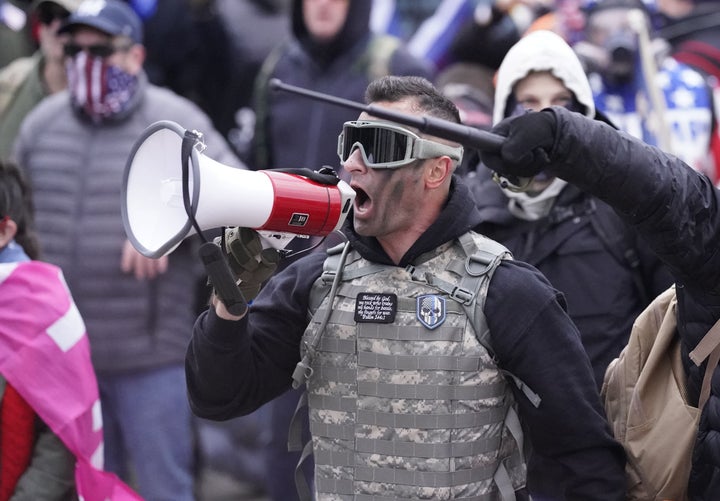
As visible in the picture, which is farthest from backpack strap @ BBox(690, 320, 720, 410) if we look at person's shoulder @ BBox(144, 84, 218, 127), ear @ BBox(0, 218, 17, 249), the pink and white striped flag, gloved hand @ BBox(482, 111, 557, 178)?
person's shoulder @ BBox(144, 84, 218, 127)

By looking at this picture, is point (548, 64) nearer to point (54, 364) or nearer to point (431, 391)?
point (431, 391)

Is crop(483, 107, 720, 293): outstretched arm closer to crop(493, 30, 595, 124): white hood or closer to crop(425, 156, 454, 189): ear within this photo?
crop(425, 156, 454, 189): ear

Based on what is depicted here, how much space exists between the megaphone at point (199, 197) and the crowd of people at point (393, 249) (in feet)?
0.35

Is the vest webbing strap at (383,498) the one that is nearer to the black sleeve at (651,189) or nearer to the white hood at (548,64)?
the black sleeve at (651,189)

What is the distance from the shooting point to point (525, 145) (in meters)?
3.46

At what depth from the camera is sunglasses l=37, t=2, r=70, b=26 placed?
7.71 metres

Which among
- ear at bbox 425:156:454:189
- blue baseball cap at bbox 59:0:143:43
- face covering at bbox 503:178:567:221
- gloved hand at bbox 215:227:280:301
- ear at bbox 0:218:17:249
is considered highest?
blue baseball cap at bbox 59:0:143:43

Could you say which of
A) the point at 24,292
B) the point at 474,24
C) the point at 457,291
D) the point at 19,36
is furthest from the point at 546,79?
the point at 19,36

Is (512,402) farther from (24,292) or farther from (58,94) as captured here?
(58,94)

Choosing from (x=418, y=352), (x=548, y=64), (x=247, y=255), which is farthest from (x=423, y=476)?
(x=548, y=64)

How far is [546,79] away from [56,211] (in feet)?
8.12

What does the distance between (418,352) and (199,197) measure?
799 millimetres

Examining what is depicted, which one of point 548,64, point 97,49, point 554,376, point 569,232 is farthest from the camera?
point 97,49

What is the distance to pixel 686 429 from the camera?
163 inches
